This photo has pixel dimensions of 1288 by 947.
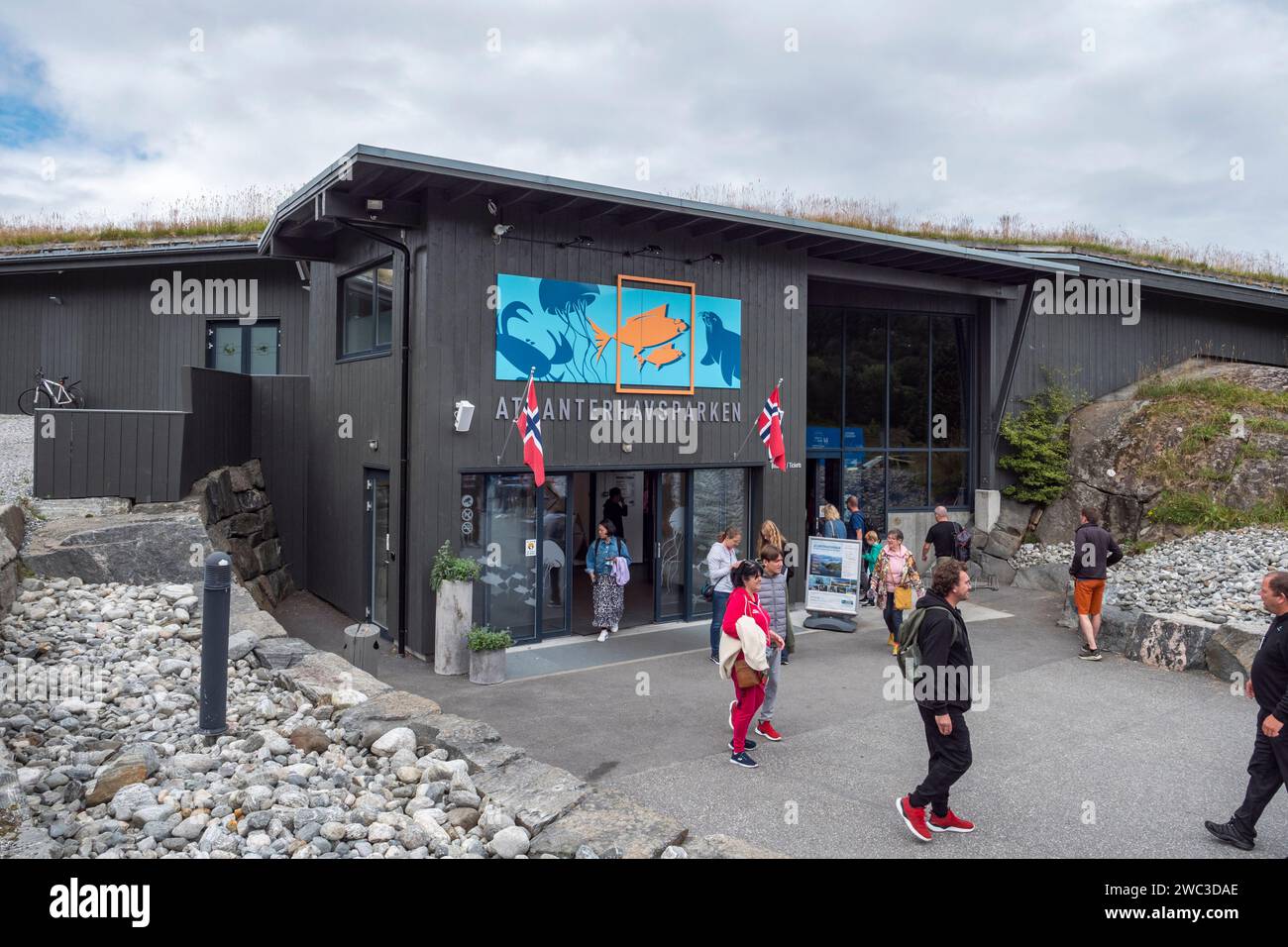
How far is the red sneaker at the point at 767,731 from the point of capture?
8.24 meters

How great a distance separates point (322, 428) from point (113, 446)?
3716 mm

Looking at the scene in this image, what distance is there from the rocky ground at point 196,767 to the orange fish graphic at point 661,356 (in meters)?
6.62

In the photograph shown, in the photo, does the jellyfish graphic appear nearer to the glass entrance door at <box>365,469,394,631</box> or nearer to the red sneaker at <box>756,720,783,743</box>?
the glass entrance door at <box>365,469,394,631</box>

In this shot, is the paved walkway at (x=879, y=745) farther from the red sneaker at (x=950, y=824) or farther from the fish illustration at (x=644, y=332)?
the fish illustration at (x=644, y=332)

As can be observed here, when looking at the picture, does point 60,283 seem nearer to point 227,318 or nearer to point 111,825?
point 227,318

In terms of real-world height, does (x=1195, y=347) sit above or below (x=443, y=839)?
above

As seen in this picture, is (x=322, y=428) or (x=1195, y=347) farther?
(x=1195, y=347)

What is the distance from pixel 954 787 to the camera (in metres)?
6.96

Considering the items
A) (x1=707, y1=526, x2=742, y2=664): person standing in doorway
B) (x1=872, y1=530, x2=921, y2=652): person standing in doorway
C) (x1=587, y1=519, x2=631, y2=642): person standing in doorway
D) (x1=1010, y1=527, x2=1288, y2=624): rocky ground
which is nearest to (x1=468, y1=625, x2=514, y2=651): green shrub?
(x1=587, y1=519, x2=631, y2=642): person standing in doorway

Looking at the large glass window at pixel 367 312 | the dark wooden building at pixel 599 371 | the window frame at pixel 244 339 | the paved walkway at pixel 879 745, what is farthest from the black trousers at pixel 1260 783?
the window frame at pixel 244 339

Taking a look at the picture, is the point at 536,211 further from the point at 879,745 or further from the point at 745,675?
the point at 879,745

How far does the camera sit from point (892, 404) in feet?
57.4

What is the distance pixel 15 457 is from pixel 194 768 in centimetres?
1048
